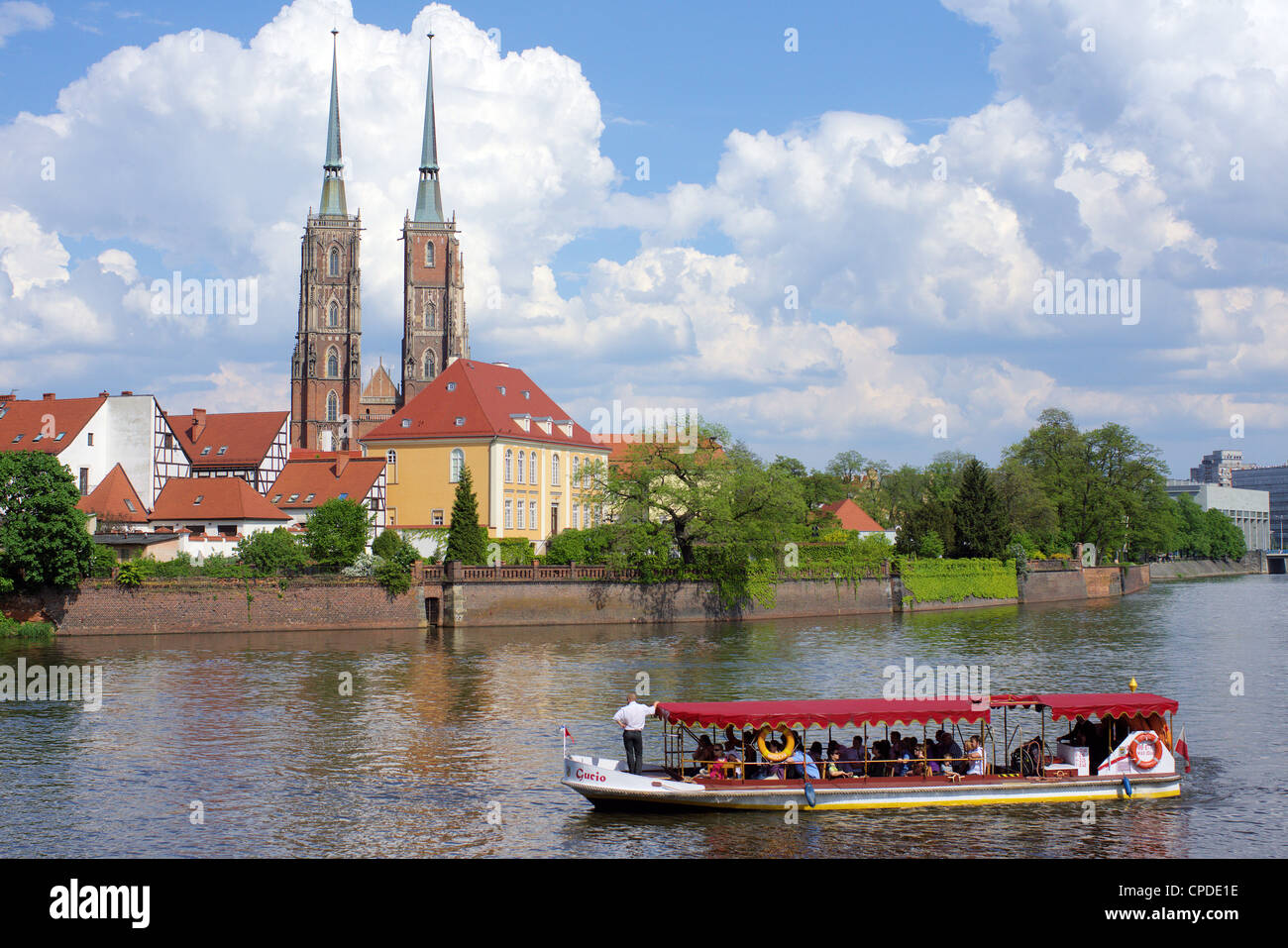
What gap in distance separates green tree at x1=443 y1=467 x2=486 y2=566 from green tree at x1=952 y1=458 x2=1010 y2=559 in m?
41.2

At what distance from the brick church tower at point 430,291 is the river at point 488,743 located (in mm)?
82250

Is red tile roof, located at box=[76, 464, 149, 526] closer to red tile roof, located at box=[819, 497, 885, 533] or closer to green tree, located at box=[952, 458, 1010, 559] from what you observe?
green tree, located at box=[952, 458, 1010, 559]

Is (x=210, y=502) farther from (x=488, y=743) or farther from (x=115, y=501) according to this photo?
(x=488, y=743)

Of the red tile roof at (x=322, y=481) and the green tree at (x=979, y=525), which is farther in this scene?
the green tree at (x=979, y=525)

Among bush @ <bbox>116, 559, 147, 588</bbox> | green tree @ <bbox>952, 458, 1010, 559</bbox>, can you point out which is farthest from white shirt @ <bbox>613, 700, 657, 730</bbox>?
green tree @ <bbox>952, 458, 1010, 559</bbox>

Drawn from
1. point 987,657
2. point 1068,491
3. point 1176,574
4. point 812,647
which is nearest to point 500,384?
point 812,647

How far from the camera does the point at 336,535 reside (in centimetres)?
6862

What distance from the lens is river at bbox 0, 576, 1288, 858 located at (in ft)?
77.3

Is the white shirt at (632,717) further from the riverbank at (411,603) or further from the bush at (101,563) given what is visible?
the bush at (101,563)

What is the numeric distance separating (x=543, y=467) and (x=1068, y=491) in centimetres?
5465

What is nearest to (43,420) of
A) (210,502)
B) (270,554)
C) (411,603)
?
(210,502)

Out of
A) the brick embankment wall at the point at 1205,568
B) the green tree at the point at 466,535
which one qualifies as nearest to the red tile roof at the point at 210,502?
the green tree at the point at 466,535

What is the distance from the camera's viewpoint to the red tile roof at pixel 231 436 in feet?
313
